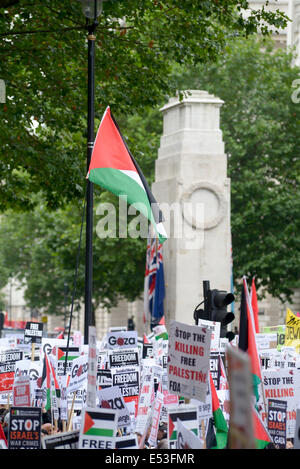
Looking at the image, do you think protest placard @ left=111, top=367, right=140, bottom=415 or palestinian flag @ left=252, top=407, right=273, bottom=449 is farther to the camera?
protest placard @ left=111, top=367, right=140, bottom=415

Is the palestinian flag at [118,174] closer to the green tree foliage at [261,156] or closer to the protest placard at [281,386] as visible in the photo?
the protest placard at [281,386]

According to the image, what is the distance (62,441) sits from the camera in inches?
219

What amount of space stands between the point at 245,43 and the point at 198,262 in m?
14.0

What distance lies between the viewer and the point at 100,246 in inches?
1278

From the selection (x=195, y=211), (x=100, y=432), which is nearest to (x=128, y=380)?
(x=100, y=432)

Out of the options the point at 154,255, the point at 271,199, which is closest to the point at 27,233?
the point at 271,199

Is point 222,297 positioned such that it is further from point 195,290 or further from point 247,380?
point 195,290

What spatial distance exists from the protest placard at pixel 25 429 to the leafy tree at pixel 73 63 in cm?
698

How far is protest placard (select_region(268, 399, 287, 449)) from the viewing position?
7.27m

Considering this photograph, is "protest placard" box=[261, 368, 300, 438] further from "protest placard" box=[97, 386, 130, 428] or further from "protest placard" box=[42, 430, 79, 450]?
"protest placard" box=[42, 430, 79, 450]

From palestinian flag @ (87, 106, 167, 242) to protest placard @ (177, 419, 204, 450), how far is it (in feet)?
15.1

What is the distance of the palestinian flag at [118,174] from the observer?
9.99 metres

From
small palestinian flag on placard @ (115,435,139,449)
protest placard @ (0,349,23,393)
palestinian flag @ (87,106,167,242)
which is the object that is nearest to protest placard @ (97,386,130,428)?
small palestinian flag on placard @ (115,435,139,449)

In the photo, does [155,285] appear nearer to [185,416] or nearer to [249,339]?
[249,339]
